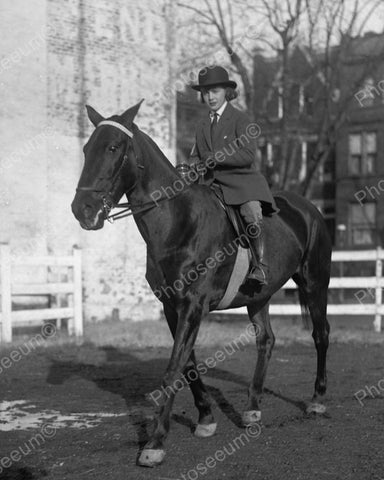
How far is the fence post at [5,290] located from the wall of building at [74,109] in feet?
13.1

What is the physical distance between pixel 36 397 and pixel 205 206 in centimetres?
371

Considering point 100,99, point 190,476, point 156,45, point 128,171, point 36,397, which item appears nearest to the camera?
point 190,476

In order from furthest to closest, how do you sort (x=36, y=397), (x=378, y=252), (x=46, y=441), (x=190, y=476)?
(x=378, y=252)
(x=36, y=397)
(x=46, y=441)
(x=190, y=476)

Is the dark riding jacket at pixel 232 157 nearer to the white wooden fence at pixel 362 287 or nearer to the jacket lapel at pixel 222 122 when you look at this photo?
the jacket lapel at pixel 222 122

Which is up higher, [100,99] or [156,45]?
[156,45]

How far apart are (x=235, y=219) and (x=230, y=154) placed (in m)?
0.61

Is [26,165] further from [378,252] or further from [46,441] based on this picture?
[46,441]

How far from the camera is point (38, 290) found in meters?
14.5

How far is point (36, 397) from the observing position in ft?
28.9

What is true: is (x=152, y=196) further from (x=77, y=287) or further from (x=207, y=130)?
(x=77, y=287)

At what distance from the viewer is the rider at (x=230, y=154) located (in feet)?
22.5

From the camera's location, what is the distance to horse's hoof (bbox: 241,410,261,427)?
22.6 feet

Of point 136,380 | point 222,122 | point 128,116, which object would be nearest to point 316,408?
point 222,122

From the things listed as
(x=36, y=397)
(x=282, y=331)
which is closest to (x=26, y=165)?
(x=282, y=331)
